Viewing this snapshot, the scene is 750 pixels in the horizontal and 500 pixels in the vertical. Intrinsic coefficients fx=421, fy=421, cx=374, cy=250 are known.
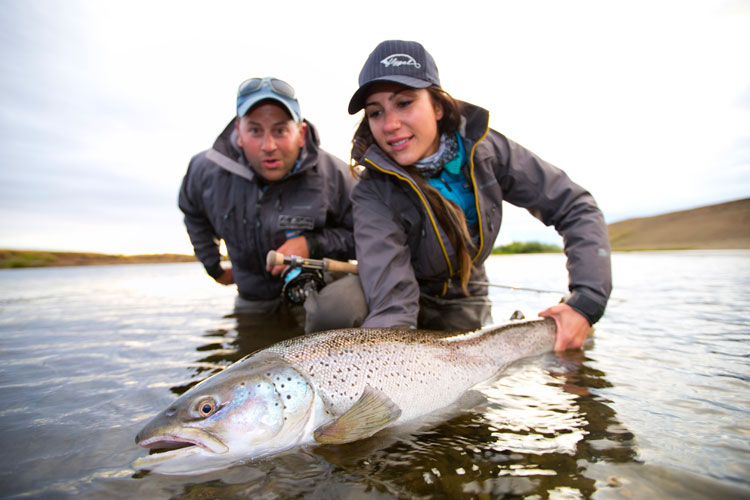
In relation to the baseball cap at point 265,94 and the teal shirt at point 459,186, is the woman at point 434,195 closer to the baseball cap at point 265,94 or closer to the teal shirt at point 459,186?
the teal shirt at point 459,186

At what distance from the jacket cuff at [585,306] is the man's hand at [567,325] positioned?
31 millimetres

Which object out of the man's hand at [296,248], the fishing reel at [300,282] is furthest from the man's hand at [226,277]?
the fishing reel at [300,282]

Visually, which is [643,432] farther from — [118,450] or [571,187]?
[118,450]

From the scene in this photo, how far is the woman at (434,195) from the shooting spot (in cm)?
324

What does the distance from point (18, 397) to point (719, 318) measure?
647 centimetres

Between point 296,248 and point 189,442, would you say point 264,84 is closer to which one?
point 296,248

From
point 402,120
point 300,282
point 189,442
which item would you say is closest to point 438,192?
point 402,120

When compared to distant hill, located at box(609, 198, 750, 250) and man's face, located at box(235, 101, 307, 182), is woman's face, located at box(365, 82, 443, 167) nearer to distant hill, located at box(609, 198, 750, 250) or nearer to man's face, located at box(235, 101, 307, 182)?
man's face, located at box(235, 101, 307, 182)

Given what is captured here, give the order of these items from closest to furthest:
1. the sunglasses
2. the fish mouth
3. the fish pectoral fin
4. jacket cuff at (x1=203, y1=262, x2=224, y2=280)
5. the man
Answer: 1. the fish mouth
2. the fish pectoral fin
3. the sunglasses
4. the man
5. jacket cuff at (x1=203, y1=262, x2=224, y2=280)

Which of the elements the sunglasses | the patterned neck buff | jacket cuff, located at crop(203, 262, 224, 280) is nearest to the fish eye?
the patterned neck buff

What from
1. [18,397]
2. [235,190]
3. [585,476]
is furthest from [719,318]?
[18,397]

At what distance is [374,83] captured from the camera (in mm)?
3221

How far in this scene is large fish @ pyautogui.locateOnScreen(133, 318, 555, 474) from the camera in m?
1.84

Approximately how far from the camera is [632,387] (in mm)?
2697
